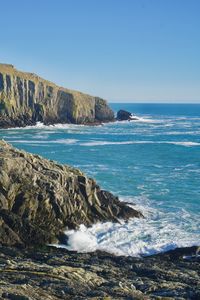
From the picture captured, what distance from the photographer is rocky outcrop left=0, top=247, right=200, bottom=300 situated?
19375 millimetres

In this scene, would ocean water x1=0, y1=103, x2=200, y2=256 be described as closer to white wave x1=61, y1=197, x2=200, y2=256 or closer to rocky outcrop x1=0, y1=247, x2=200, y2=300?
white wave x1=61, y1=197, x2=200, y2=256

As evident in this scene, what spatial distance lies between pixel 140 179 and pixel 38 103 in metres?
91.2

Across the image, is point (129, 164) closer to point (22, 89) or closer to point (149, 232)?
point (149, 232)

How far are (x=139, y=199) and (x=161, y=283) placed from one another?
2267cm

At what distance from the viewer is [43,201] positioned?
35688mm

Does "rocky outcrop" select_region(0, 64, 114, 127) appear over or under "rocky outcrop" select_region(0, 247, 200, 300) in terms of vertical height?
over

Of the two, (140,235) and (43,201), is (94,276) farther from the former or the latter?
(43,201)

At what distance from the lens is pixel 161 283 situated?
23.0 meters

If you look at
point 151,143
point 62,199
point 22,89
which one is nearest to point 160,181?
point 62,199

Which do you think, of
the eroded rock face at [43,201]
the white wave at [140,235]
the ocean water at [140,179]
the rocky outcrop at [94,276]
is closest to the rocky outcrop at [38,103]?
the ocean water at [140,179]

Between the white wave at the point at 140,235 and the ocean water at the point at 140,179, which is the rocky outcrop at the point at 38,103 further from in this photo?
the white wave at the point at 140,235

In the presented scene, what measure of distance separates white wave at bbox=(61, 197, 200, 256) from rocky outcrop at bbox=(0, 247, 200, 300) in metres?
Result: 1.82

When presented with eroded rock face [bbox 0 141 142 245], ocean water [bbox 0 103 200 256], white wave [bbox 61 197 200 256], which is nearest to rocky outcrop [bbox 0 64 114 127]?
ocean water [bbox 0 103 200 256]

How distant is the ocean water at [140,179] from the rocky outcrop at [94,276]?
321cm
